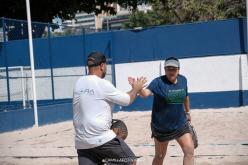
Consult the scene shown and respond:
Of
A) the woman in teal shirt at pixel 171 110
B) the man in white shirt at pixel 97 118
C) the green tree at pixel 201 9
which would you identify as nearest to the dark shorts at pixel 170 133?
the woman in teal shirt at pixel 171 110

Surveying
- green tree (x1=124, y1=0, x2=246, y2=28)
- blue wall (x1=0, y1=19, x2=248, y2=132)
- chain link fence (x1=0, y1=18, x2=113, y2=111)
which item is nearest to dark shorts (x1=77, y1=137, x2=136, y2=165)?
chain link fence (x1=0, y1=18, x2=113, y2=111)

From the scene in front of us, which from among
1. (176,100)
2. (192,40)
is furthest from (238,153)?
(192,40)

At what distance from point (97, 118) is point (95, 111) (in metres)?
0.07

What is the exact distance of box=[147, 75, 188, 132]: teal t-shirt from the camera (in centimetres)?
709

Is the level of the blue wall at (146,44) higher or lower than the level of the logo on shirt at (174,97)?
higher

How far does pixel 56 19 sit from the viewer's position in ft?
86.4

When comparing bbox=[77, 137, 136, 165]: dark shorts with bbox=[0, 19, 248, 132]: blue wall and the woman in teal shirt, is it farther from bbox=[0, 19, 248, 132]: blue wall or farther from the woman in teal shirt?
bbox=[0, 19, 248, 132]: blue wall

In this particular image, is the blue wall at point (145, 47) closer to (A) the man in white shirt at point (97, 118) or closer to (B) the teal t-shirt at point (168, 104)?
(B) the teal t-shirt at point (168, 104)

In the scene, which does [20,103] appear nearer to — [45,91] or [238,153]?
[45,91]

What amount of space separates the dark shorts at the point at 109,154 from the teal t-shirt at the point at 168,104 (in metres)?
1.68

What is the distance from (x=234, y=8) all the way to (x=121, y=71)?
56.0ft

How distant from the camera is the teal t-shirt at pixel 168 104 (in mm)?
7086

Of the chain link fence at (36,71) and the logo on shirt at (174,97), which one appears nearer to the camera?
the logo on shirt at (174,97)

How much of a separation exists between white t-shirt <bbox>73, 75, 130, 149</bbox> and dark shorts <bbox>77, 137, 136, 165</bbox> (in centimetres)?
5
